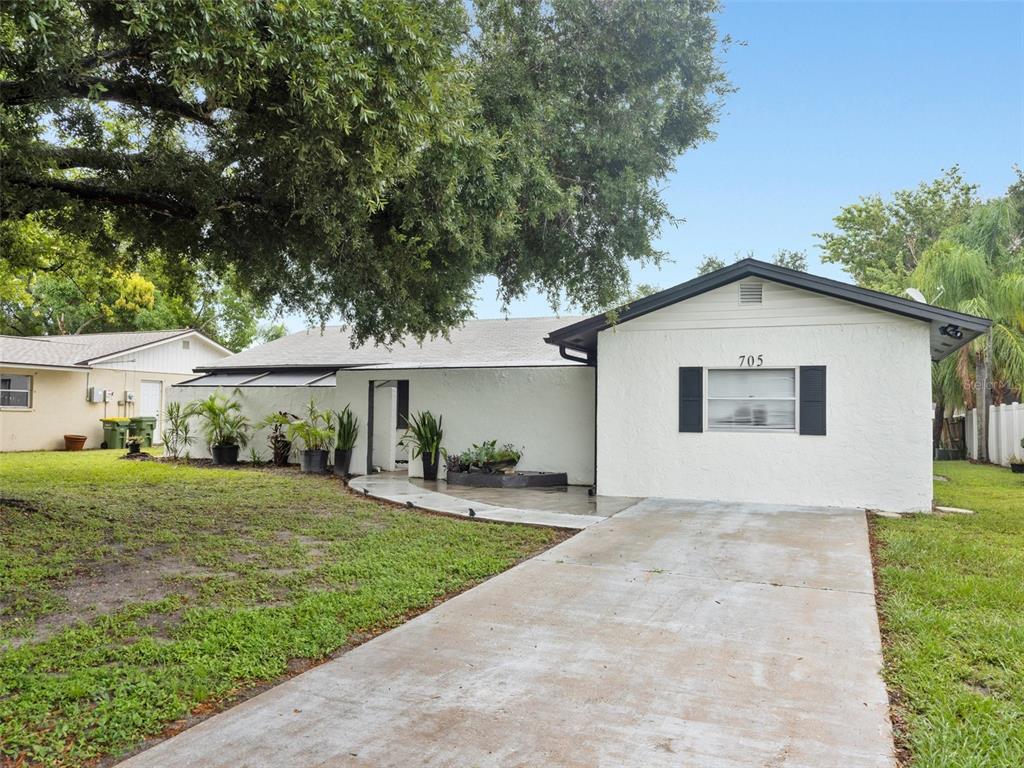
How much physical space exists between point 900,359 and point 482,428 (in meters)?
7.10

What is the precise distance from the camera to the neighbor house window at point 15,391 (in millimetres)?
19297

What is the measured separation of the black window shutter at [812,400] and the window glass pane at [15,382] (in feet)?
66.7

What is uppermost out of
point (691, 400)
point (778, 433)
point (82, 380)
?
point (82, 380)

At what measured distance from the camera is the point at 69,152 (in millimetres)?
7699

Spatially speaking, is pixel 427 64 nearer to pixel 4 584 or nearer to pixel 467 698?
pixel 467 698

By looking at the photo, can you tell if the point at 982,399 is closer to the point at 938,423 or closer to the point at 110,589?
the point at 938,423

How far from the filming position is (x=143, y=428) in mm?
21234

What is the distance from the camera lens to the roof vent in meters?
10.1

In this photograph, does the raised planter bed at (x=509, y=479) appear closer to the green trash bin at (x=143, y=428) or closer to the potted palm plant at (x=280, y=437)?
the potted palm plant at (x=280, y=437)

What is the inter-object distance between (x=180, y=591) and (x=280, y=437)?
1058 cm

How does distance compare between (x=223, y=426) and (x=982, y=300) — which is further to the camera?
(x=982, y=300)

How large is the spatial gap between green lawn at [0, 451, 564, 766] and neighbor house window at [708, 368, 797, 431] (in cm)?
387

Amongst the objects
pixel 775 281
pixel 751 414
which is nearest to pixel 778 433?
pixel 751 414

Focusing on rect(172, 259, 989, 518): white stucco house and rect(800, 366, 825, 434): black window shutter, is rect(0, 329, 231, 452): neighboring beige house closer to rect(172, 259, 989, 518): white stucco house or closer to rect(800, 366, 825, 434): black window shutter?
rect(172, 259, 989, 518): white stucco house
